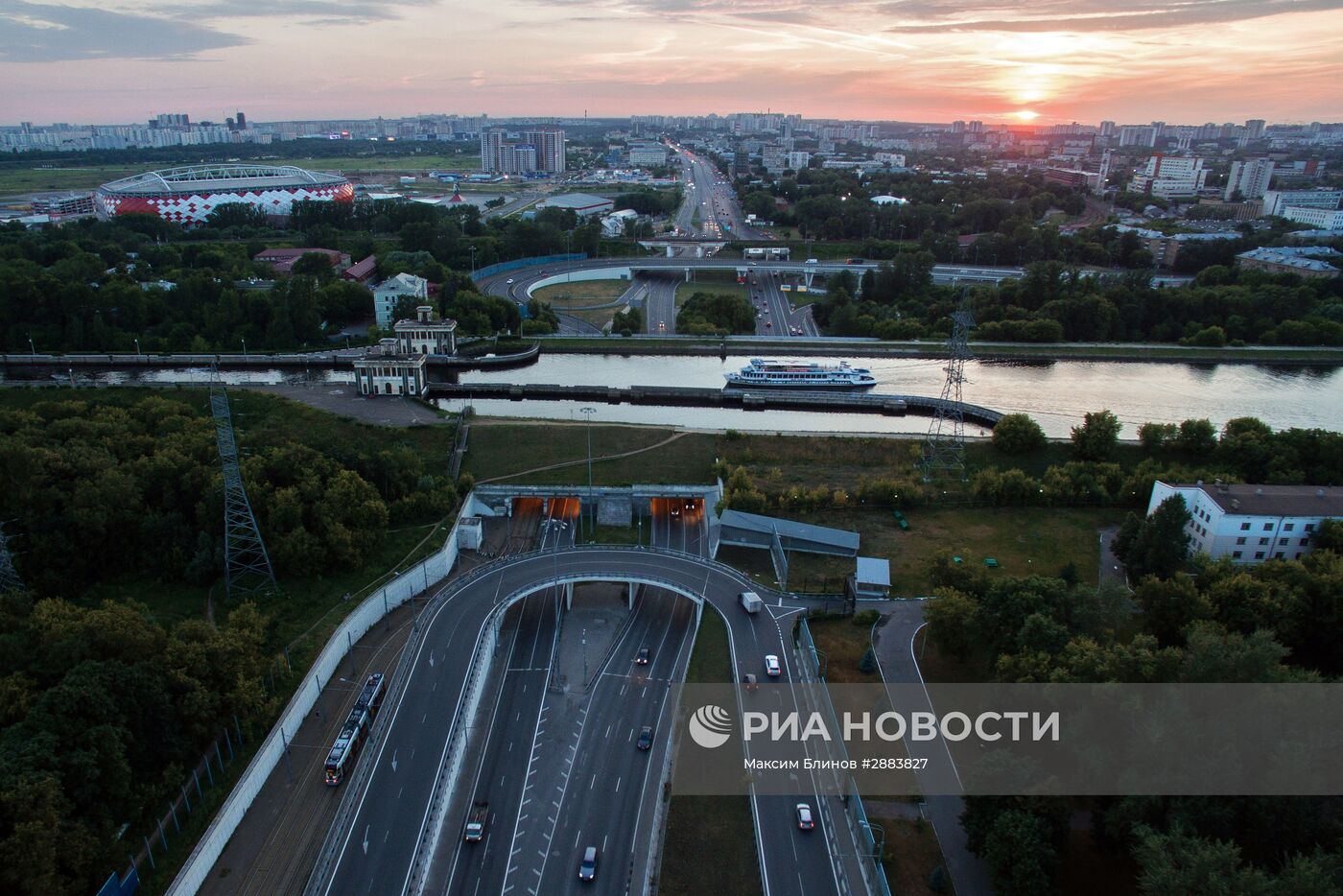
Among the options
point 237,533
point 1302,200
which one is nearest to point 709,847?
point 237,533

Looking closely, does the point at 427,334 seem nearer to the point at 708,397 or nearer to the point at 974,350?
the point at 708,397

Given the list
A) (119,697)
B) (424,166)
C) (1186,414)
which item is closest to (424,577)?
(119,697)

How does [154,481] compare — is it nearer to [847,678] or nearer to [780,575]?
[780,575]

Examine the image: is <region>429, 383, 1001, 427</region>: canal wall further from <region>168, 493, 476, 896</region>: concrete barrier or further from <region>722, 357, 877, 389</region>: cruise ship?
<region>168, 493, 476, 896</region>: concrete barrier

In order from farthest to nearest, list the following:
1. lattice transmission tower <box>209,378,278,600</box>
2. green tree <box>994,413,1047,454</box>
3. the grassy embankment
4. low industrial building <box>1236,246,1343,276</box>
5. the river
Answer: low industrial building <box>1236,246,1343,276</box> → the grassy embankment → the river → green tree <box>994,413,1047,454</box> → lattice transmission tower <box>209,378,278,600</box>

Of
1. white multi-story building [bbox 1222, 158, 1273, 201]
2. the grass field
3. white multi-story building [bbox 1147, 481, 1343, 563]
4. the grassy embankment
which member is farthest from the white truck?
white multi-story building [bbox 1222, 158, 1273, 201]

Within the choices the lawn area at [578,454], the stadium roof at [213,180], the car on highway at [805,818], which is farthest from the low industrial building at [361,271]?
the car on highway at [805,818]

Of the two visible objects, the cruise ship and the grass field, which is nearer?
the cruise ship
